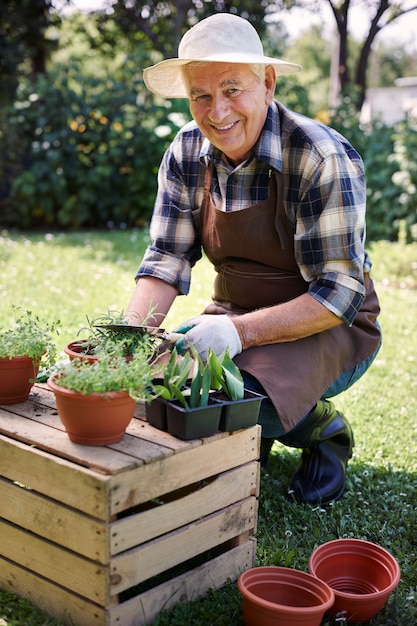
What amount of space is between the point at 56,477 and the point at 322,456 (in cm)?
122

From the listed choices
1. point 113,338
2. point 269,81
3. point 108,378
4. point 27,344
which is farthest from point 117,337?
point 269,81

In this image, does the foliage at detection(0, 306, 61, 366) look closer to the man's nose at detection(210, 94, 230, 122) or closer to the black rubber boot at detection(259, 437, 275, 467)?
the man's nose at detection(210, 94, 230, 122)

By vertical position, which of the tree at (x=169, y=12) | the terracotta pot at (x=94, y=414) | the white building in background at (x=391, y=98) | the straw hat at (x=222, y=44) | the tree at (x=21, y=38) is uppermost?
the white building in background at (x=391, y=98)

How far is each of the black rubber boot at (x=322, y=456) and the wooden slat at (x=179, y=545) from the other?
0.57 meters

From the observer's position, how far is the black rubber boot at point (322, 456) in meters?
2.55

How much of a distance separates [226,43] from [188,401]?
3.66 ft

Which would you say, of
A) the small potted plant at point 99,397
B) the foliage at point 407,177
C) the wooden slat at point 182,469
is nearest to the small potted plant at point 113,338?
the small potted plant at point 99,397

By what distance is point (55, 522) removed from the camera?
171 centimetres

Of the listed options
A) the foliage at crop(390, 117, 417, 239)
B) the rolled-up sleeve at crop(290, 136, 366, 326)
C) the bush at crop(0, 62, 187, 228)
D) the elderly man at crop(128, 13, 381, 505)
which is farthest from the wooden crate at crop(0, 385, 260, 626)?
the bush at crop(0, 62, 187, 228)

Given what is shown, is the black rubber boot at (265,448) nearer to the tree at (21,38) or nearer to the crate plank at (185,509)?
the crate plank at (185,509)

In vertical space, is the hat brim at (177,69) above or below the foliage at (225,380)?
above

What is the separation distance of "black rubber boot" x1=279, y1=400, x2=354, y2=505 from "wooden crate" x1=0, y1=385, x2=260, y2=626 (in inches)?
22.7

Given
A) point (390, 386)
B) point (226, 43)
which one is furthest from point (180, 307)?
point (226, 43)

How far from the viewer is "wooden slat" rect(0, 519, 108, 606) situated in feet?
5.40
